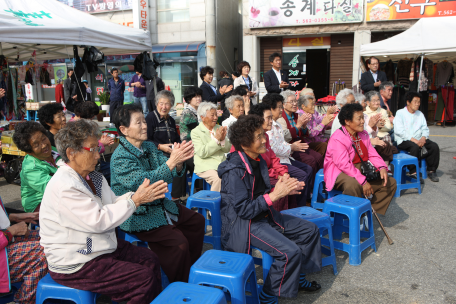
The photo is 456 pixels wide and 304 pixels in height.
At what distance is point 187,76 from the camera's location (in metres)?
15.0

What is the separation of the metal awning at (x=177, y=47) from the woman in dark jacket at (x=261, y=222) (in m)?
12.2

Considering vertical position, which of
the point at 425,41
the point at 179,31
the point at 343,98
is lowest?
the point at 343,98

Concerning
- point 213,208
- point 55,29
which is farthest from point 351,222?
point 55,29

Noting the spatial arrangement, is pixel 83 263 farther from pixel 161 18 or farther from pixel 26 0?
pixel 161 18

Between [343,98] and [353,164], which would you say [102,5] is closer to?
[343,98]

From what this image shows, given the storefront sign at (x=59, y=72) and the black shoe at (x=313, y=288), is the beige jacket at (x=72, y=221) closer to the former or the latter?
the black shoe at (x=313, y=288)

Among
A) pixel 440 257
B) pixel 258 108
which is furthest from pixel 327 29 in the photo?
pixel 440 257

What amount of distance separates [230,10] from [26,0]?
11671 millimetres

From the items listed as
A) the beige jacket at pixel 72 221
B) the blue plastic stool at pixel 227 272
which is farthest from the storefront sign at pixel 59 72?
the blue plastic stool at pixel 227 272

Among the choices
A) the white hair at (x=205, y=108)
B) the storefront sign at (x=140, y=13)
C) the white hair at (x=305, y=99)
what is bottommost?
the white hair at (x=205, y=108)

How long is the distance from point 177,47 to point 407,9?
8851mm

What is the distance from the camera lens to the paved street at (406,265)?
2.71 m

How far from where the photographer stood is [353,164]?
4.05m

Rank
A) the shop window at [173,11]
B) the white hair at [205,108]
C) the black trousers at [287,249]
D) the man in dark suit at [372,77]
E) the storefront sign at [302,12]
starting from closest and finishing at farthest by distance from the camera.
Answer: the black trousers at [287,249], the white hair at [205,108], the man in dark suit at [372,77], the storefront sign at [302,12], the shop window at [173,11]
